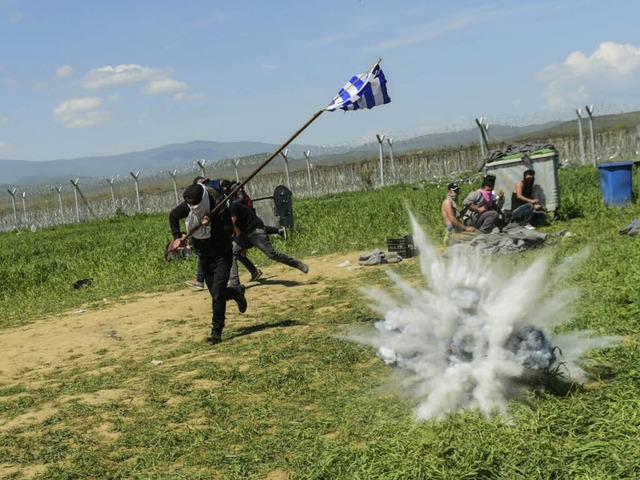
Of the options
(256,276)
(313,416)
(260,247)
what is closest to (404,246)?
(256,276)

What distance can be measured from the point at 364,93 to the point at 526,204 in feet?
23.3

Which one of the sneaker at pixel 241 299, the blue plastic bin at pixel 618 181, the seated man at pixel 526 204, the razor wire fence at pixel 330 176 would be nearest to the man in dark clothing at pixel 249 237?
the sneaker at pixel 241 299

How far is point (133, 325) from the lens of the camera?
11125 millimetres

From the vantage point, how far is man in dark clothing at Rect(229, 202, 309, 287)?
11.6 metres

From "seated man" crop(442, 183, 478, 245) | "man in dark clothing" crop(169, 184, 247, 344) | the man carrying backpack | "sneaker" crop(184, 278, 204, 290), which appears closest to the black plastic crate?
"seated man" crop(442, 183, 478, 245)

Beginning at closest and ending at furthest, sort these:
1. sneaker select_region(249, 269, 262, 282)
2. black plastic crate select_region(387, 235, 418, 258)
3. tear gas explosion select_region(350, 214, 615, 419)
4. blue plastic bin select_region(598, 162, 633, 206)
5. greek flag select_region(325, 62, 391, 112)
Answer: tear gas explosion select_region(350, 214, 615, 419), greek flag select_region(325, 62, 391, 112), sneaker select_region(249, 269, 262, 282), black plastic crate select_region(387, 235, 418, 258), blue plastic bin select_region(598, 162, 633, 206)

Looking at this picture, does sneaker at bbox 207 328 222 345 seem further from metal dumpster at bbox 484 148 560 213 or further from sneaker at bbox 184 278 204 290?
metal dumpster at bbox 484 148 560 213

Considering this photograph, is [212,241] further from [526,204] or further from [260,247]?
[526,204]

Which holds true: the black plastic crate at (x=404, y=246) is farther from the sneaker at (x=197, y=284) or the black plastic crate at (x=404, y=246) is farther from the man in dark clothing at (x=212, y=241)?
the man in dark clothing at (x=212, y=241)

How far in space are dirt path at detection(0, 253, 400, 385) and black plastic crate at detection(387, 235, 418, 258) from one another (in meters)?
0.82

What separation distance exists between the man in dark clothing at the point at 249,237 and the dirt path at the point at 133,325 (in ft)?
1.45

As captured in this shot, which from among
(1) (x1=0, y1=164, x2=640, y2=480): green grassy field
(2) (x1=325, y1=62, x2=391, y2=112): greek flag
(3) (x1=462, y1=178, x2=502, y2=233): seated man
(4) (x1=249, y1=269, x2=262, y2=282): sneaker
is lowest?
(1) (x1=0, y1=164, x2=640, y2=480): green grassy field

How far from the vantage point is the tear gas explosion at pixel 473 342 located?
5.59 meters

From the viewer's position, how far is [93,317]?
12.1 m
